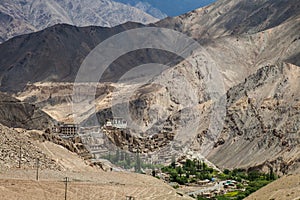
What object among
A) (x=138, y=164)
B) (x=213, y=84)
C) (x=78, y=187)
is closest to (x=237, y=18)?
(x=213, y=84)

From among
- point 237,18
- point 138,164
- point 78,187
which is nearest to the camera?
point 78,187

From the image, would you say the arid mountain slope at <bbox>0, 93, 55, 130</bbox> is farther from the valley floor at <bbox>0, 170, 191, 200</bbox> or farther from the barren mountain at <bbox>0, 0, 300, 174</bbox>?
the valley floor at <bbox>0, 170, 191, 200</bbox>

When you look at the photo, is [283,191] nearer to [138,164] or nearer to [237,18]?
[138,164]

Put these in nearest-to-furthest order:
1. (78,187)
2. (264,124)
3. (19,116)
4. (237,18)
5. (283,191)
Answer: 1. (78,187)
2. (283,191)
3. (19,116)
4. (264,124)
5. (237,18)

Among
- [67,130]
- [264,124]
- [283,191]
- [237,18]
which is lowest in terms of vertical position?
[283,191]

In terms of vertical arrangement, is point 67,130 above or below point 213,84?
below

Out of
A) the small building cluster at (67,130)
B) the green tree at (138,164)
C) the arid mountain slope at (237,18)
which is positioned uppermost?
the arid mountain slope at (237,18)

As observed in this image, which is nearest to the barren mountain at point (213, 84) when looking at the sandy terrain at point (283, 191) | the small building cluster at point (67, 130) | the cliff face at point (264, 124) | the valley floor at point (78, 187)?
the cliff face at point (264, 124)

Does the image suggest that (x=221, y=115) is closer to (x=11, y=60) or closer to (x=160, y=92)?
(x=160, y=92)

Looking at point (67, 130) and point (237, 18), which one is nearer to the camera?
point (67, 130)

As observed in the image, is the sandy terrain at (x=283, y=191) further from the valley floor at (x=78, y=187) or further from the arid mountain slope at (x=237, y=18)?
the arid mountain slope at (x=237, y=18)

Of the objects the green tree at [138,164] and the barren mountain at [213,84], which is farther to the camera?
the barren mountain at [213,84]
